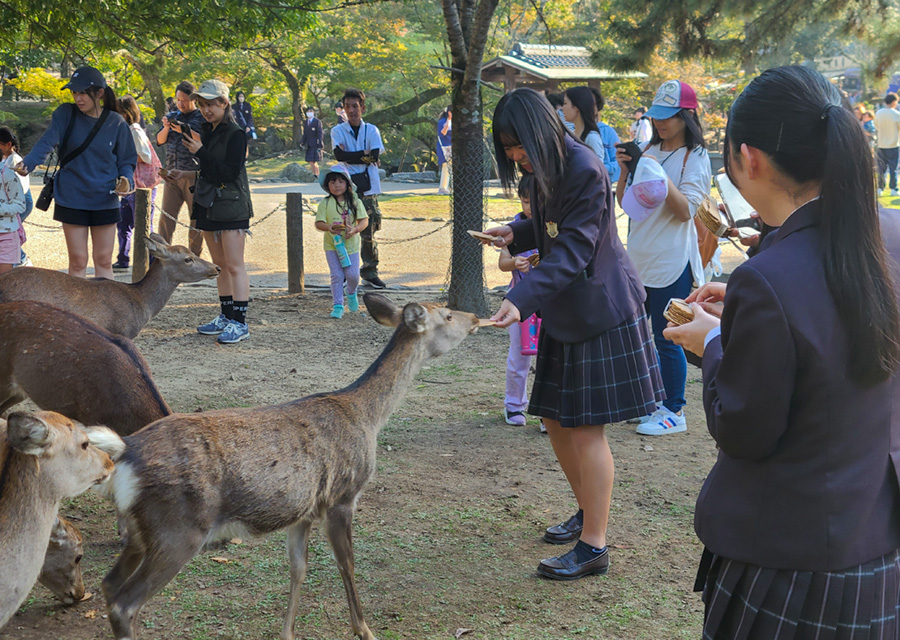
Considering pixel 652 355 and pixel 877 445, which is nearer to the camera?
pixel 877 445

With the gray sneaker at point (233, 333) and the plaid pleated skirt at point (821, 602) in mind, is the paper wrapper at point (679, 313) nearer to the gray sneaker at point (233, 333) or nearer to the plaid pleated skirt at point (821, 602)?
the plaid pleated skirt at point (821, 602)

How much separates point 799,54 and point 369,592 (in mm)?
42571

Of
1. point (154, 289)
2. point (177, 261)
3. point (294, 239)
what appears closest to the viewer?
point (154, 289)

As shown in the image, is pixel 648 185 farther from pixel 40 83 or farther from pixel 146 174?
pixel 40 83

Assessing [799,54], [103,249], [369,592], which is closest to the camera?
[369,592]

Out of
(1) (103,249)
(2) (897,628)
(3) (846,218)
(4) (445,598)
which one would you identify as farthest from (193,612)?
(1) (103,249)

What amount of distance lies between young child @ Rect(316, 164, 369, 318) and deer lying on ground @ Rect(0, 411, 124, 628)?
5431mm

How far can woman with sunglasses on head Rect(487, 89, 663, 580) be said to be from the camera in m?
3.25

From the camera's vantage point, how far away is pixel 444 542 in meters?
4.00

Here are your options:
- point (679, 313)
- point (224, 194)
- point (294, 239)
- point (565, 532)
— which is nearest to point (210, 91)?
point (224, 194)

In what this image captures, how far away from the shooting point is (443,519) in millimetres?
4230

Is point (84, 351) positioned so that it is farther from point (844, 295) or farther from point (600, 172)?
point (844, 295)

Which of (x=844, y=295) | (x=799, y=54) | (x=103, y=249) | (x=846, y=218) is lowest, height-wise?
(x=103, y=249)

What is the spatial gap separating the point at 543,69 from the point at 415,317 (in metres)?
17.3
